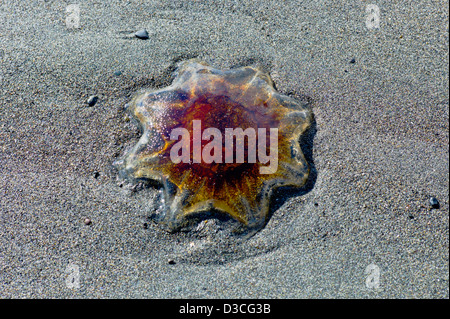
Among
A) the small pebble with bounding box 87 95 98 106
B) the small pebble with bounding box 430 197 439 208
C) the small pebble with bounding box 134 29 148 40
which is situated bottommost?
the small pebble with bounding box 430 197 439 208

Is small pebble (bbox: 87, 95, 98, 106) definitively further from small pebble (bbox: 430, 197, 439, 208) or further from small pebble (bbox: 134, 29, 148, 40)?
small pebble (bbox: 430, 197, 439, 208)

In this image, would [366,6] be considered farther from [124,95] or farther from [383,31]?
[124,95]

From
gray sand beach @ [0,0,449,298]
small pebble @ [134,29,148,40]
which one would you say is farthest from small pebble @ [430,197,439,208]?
small pebble @ [134,29,148,40]

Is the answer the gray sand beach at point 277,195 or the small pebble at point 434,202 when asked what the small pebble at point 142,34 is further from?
the small pebble at point 434,202

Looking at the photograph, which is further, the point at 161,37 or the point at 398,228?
the point at 161,37

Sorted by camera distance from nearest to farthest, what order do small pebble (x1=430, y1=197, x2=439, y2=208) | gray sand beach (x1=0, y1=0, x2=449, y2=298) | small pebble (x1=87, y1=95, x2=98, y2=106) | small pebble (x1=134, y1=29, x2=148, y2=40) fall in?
gray sand beach (x1=0, y1=0, x2=449, y2=298) < small pebble (x1=430, y1=197, x2=439, y2=208) < small pebble (x1=87, y1=95, x2=98, y2=106) < small pebble (x1=134, y1=29, x2=148, y2=40)

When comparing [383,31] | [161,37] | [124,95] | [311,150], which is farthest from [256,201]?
[383,31]

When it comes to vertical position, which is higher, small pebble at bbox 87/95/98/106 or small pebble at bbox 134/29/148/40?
small pebble at bbox 134/29/148/40
